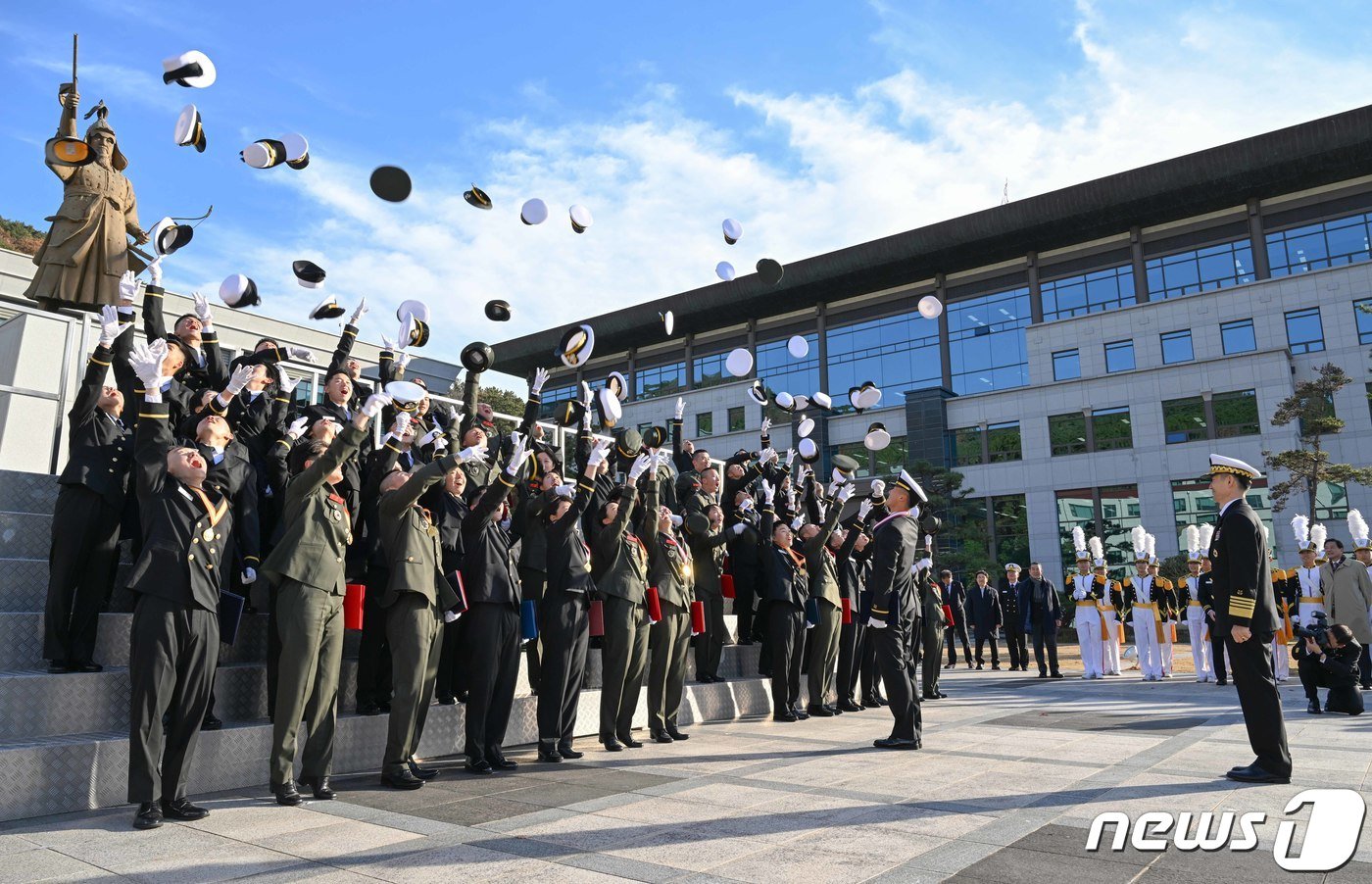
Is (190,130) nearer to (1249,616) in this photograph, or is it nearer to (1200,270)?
(1249,616)

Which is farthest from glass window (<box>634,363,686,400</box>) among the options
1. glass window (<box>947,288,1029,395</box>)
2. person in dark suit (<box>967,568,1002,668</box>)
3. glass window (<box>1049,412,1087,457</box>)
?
person in dark suit (<box>967,568,1002,668</box>)

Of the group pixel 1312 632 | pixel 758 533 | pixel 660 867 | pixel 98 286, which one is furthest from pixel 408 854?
pixel 1312 632

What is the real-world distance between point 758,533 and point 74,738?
7028 mm

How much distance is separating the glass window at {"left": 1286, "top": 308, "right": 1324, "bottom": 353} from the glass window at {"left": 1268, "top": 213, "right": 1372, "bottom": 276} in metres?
2.00

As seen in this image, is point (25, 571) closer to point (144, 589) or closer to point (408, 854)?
point (144, 589)

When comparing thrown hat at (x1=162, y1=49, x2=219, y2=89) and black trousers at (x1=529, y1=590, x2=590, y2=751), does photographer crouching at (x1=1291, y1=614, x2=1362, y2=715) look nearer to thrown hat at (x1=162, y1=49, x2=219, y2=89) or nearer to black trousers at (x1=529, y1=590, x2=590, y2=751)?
black trousers at (x1=529, y1=590, x2=590, y2=751)

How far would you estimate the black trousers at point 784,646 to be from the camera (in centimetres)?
932

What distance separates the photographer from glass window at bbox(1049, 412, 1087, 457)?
38.1 metres

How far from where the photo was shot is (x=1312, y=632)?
9875 millimetres

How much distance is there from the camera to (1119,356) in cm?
3791

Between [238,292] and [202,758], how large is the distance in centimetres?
384

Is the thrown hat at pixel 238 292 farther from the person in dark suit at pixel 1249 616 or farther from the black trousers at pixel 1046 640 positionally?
the black trousers at pixel 1046 640

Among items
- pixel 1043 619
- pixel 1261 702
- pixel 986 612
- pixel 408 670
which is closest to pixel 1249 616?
pixel 1261 702

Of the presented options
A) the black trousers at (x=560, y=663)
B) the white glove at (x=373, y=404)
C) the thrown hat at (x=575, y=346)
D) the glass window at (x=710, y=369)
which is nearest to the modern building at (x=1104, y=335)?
the glass window at (x=710, y=369)
